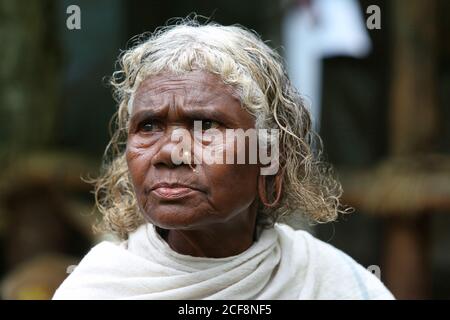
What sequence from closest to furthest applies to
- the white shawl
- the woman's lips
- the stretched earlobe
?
the woman's lips < the white shawl < the stretched earlobe

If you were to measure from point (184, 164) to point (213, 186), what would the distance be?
0.36 ft

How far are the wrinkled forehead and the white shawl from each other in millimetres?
465

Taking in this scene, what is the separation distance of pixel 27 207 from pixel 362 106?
2922mm

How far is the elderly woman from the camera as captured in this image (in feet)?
8.84

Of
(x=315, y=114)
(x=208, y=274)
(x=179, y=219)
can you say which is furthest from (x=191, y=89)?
(x=315, y=114)

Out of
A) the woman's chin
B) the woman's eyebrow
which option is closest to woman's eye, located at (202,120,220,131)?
the woman's eyebrow

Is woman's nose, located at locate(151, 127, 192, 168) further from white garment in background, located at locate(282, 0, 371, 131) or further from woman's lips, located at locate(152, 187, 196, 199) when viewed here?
white garment in background, located at locate(282, 0, 371, 131)

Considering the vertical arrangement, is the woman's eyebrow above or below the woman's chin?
above

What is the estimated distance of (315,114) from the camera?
6.77 meters

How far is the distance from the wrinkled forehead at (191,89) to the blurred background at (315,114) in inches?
149

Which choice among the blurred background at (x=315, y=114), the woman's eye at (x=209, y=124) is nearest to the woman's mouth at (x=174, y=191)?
the woman's eye at (x=209, y=124)

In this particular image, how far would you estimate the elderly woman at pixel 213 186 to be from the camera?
2693 millimetres

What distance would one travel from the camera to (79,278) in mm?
2863
